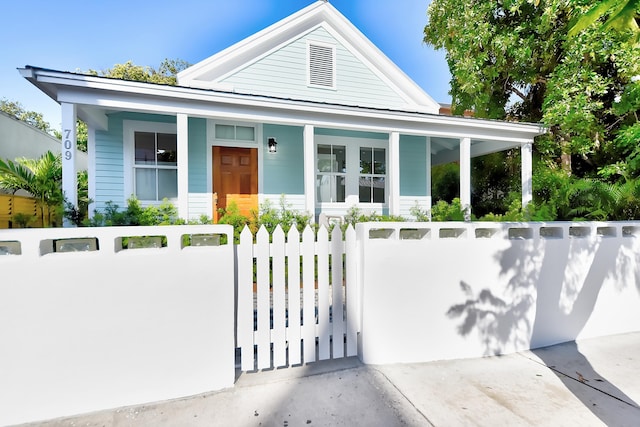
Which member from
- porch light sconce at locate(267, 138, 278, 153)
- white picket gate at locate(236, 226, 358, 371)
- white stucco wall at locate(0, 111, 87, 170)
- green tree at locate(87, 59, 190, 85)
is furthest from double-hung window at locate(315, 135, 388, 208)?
green tree at locate(87, 59, 190, 85)

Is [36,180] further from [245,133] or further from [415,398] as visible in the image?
[415,398]

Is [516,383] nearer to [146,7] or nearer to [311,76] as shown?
[311,76]

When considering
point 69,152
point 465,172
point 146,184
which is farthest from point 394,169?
point 69,152

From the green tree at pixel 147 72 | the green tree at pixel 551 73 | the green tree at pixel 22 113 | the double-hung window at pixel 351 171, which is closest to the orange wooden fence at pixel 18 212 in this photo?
the double-hung window at pixel 351 171

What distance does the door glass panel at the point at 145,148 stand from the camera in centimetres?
680

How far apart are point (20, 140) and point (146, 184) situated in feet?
21.1

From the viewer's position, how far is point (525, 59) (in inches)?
323

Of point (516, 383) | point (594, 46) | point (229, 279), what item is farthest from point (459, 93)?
point (229, 279)

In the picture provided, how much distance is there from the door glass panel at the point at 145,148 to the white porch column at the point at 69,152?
161 cm

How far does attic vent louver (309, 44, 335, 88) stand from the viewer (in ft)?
→ 27.9

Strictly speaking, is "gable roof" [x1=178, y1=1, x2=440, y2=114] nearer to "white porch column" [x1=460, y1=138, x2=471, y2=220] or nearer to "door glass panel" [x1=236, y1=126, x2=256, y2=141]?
"door glass panel" [x1=236, y1=126, x2=256, y2=141]

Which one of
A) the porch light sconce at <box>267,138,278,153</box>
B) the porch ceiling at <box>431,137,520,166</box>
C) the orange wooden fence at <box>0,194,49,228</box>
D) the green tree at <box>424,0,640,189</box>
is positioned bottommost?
the orange wooden fence at <box>0,194,49,228</box>

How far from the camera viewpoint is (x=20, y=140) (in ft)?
31.1

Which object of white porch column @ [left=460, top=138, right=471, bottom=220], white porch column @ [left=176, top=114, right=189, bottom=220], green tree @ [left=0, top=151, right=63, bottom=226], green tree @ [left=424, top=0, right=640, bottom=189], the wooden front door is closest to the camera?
white porch column @ [left=176, top=114, right=189, bottom=220]
